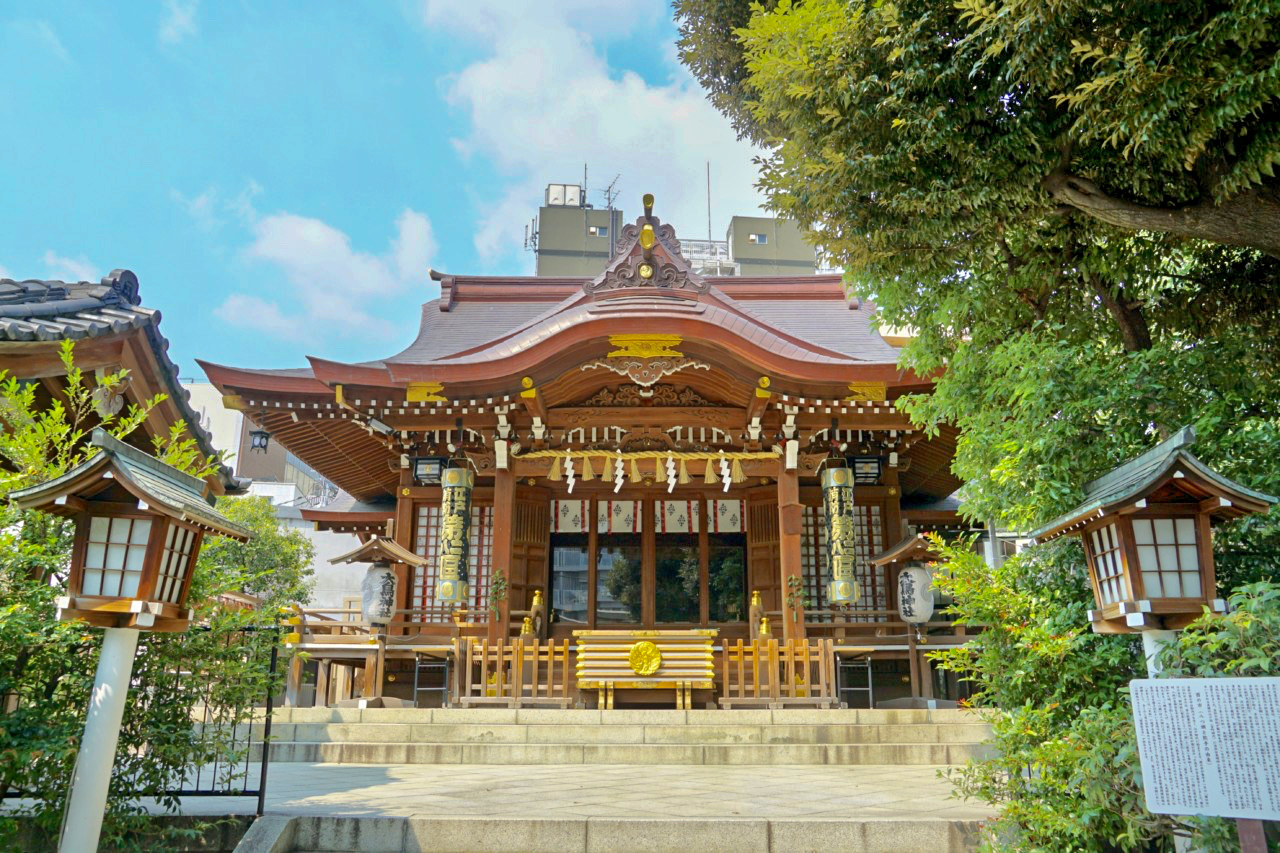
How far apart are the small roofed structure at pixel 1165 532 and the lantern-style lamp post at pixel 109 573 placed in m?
4.31

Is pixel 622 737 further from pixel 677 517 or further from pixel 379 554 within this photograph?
pixel 677 517

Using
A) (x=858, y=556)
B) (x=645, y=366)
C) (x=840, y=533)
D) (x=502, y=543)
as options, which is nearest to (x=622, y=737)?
(x=502, y=543)

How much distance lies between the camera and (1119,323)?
19.3 feet

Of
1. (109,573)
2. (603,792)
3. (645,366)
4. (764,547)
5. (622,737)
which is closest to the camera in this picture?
(109,573)

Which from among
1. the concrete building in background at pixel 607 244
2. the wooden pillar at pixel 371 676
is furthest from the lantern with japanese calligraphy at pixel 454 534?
the concrete building in background at pixel 607 244

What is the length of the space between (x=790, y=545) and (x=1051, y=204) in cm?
698

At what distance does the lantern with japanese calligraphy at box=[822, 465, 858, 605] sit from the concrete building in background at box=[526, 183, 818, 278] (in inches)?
1057

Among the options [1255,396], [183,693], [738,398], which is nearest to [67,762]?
[183,693]

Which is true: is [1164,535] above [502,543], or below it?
below

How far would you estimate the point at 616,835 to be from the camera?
4.91 metres

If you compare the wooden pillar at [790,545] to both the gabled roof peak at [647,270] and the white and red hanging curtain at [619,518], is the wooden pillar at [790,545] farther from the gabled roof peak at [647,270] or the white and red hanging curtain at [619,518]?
the white and red hanging curtain at [619,518]

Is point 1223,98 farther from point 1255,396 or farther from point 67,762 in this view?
point 67,762

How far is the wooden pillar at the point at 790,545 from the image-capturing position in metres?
11.3

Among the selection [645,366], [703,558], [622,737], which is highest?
[645,366]
